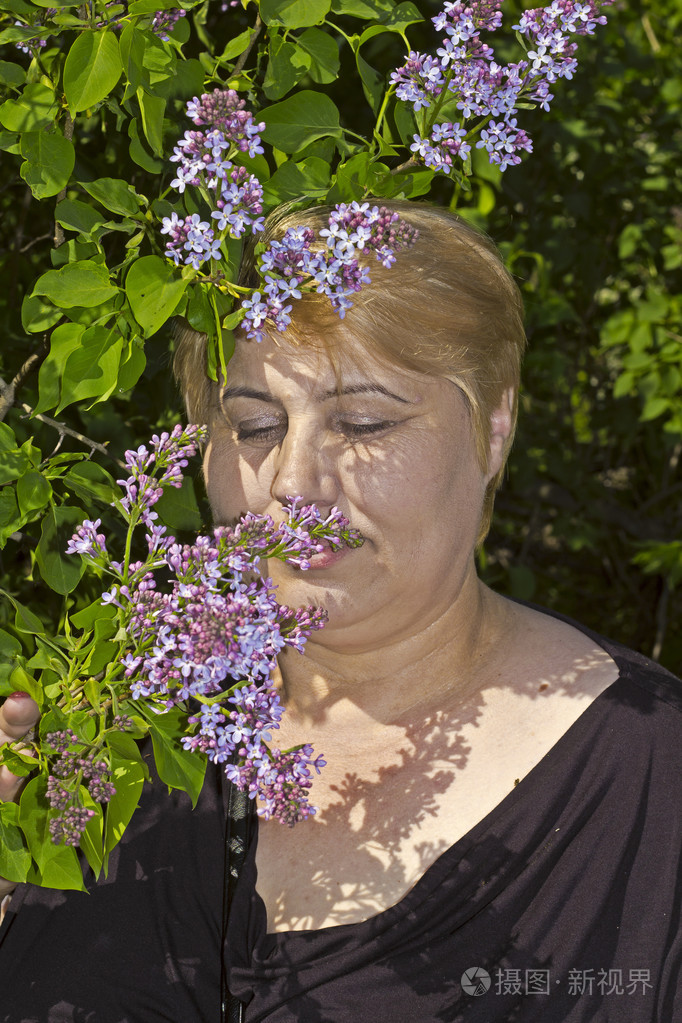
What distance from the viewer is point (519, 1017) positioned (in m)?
1.57

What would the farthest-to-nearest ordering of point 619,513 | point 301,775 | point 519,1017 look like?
1. point 619,513
2. point 519,1017
3. point 301,775

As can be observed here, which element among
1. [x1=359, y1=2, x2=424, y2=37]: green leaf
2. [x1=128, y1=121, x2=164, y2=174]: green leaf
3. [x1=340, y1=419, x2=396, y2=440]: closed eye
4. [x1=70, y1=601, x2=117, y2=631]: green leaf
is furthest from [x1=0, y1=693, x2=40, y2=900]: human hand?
[x1=359, y1=2, x2=424, y2=37]: green leaf

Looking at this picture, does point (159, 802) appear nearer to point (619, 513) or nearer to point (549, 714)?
point (549, 714)

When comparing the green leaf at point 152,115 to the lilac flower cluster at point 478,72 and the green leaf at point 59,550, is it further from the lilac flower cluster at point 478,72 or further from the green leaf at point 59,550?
the green leaf at point 59,550

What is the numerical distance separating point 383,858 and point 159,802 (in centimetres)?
41

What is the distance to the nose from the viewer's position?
151 centimetres

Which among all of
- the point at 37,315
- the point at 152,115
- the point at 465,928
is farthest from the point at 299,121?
the point at 465,928

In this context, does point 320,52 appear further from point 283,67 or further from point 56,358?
point 56,358

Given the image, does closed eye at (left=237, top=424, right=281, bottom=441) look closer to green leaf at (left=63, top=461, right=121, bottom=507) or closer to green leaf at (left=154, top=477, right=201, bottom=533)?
green leaf at (left=154, top=477, right=201, bottom=533)

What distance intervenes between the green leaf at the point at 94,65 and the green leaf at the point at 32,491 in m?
0.43

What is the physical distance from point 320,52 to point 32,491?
0.64 meters

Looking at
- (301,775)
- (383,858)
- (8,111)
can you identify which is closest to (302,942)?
(383,858)

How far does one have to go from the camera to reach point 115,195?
130 centimetres

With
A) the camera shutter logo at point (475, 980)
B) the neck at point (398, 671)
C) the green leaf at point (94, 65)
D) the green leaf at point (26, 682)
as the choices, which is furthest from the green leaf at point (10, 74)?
the camera shutter logo at point (475, 980)
